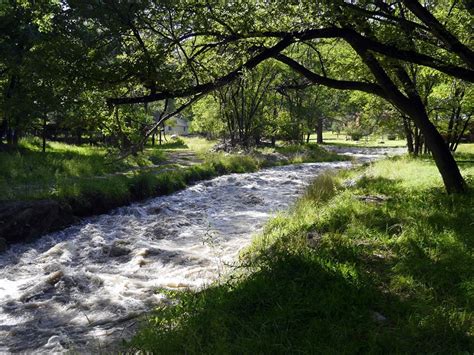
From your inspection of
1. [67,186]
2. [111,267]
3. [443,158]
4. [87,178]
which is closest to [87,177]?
[87,178]

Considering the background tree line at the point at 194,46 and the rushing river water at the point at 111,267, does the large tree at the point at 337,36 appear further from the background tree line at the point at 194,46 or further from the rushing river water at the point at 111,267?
the rushing river water at the point at 111,267

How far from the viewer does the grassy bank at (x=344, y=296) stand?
409cm

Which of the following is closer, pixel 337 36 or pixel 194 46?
pixel 337 36

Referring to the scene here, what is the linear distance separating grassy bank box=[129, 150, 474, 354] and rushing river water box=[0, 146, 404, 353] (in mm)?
919

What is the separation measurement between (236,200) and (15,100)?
974 cm

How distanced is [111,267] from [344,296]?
5039 mm

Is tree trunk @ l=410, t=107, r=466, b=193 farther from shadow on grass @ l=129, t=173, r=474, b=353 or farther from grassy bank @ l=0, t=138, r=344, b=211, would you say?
grassy bank @ l=0, t=138, r=344, b=211

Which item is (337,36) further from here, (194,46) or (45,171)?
(45,171)

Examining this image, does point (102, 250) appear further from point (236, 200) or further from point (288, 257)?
point (236, 200)

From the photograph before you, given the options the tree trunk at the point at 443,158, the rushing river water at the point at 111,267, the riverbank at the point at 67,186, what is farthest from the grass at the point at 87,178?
the tree trunk at the point at 443,158

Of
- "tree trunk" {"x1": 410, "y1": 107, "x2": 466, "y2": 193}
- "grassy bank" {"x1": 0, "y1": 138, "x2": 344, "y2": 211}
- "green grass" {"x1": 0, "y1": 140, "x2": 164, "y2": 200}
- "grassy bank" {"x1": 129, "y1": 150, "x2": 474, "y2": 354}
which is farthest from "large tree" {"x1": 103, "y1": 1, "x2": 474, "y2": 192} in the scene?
"green grass" {"x1": 0, "y1": 140, "x2": 164, "y2": 200}

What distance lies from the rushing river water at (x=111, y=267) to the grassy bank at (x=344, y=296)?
919 millimetres

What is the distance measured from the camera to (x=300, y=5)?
766cm

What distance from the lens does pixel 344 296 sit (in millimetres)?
4852
